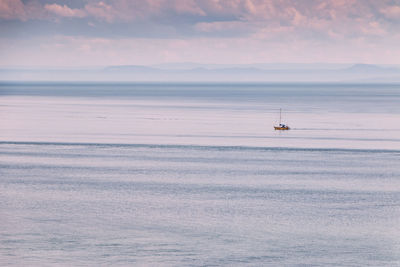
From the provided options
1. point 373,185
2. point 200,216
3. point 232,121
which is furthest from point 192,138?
point 200,216

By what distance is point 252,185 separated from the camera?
45.9 meters

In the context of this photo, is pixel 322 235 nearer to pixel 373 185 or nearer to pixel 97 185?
pixel 373 185

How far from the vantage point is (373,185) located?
45.4 meters

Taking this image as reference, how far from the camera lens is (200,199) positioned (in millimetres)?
41156

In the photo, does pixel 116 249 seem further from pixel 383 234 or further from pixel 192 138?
pixel 192 138

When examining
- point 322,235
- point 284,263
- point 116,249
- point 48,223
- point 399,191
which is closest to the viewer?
point 284,263

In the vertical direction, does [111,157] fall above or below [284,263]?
above

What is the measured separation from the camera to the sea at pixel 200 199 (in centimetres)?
3036

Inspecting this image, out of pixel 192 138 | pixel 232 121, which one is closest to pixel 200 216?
pixel 192 138

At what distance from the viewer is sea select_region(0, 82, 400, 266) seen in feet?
99.6

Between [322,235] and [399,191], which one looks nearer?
[322,235]

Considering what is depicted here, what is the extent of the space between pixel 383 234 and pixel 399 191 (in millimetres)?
10807

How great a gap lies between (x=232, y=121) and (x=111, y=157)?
1574 inches

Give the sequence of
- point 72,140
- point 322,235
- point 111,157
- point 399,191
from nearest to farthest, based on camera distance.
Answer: point 322,235 < point 399,191 < point 111,157 < point 72,140
